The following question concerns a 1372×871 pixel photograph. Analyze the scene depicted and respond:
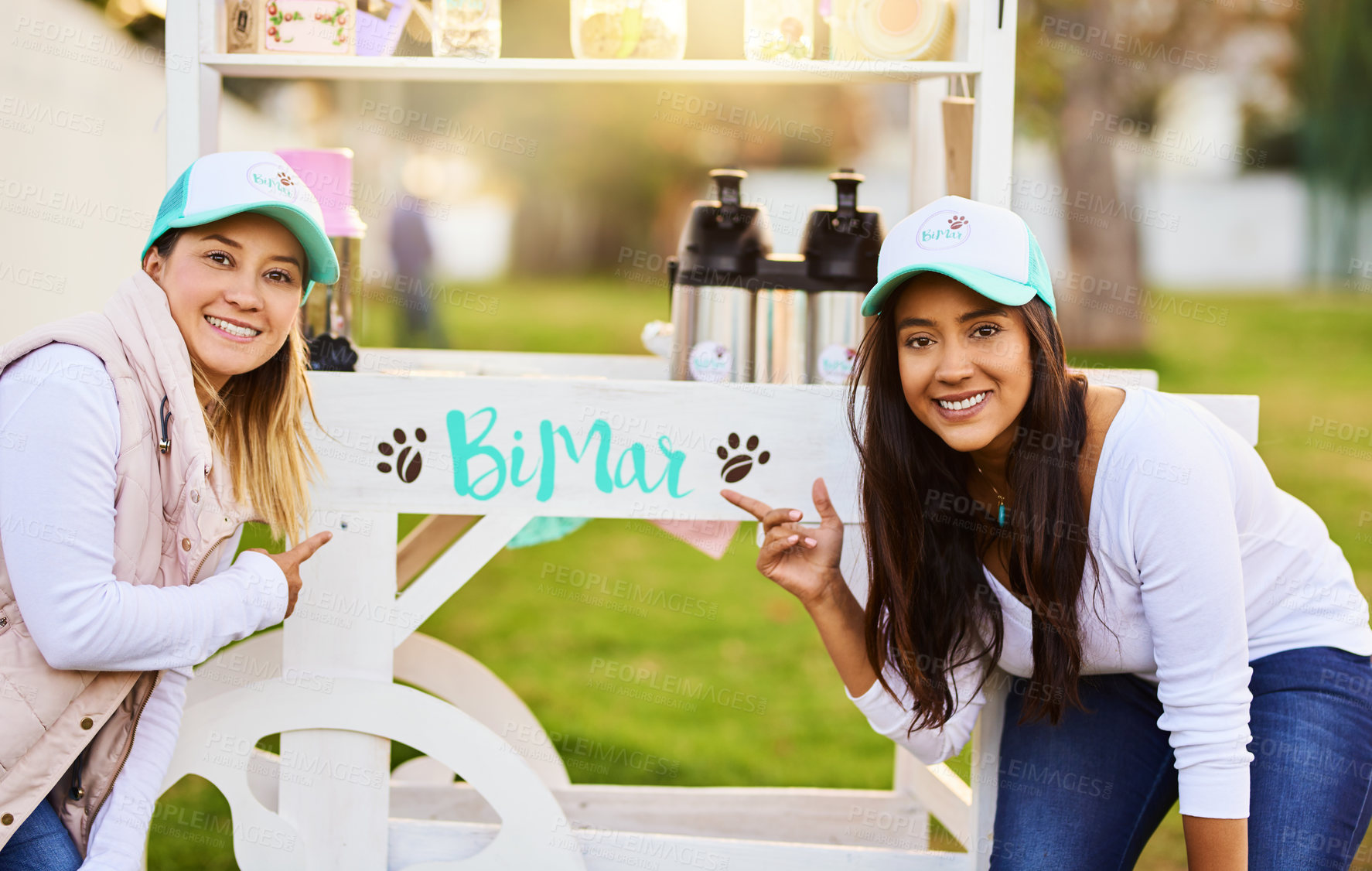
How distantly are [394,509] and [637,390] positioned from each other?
43cm

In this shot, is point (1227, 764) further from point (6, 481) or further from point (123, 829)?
point (6, 481)

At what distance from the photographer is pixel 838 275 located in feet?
6.41

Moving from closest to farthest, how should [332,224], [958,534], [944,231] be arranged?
[944,231] → [958,534] → [332,224]

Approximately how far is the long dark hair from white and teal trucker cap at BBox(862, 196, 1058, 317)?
0.05m

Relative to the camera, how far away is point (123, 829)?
1.45 meters

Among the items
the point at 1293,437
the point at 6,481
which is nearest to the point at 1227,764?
the point at 6,481

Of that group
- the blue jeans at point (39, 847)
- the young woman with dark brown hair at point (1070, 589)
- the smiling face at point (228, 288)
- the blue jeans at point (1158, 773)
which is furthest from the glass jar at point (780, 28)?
the blue jeans at point (39, 847)

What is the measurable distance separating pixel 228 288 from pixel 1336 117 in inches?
418

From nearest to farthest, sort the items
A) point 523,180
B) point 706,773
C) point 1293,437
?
1. point 706,773
2. point 1293,437
3. point 523,180

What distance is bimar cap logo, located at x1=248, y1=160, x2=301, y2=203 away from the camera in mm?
1459

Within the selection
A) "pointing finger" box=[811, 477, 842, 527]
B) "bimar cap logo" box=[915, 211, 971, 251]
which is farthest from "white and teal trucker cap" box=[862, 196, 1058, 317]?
"pointing finger" box=[811, 477, 842, 527]

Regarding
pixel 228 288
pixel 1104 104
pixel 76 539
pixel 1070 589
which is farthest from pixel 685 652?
pixel 1104 104

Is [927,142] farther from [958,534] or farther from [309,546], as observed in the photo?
[309,546]

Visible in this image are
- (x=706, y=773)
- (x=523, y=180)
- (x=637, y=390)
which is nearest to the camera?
(x=637, y=390)
